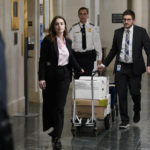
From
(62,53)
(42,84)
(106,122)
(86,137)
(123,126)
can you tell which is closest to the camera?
(42,84)

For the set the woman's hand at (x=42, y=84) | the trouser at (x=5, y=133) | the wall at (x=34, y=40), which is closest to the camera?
the trouser at (x=5, y=133)

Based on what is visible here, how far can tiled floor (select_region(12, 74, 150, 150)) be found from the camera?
261 inches

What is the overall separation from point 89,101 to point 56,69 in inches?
49.3

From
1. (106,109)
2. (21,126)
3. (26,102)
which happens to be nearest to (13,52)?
(26,102)

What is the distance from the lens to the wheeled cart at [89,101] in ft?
24.4

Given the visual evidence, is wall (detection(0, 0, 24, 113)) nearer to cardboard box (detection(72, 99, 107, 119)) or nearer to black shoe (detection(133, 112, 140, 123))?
cardboard box (detection(72, 99, 107, 119))

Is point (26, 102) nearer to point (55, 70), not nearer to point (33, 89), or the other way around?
point (33, 89)

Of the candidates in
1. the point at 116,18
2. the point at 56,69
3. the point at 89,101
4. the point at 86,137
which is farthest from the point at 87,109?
the point at 116,18

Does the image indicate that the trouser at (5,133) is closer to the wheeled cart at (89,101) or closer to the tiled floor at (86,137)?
the tiled floor at (86,137)

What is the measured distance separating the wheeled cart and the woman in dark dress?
89 cm

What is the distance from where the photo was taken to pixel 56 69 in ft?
21.2

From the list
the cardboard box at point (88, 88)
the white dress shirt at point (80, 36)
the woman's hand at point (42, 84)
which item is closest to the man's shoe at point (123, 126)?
the cardboard box at point (88, 88)

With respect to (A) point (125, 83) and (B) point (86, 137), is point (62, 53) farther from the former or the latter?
(A) point (125, 83)

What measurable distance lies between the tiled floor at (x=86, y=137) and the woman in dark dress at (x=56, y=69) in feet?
1.12
